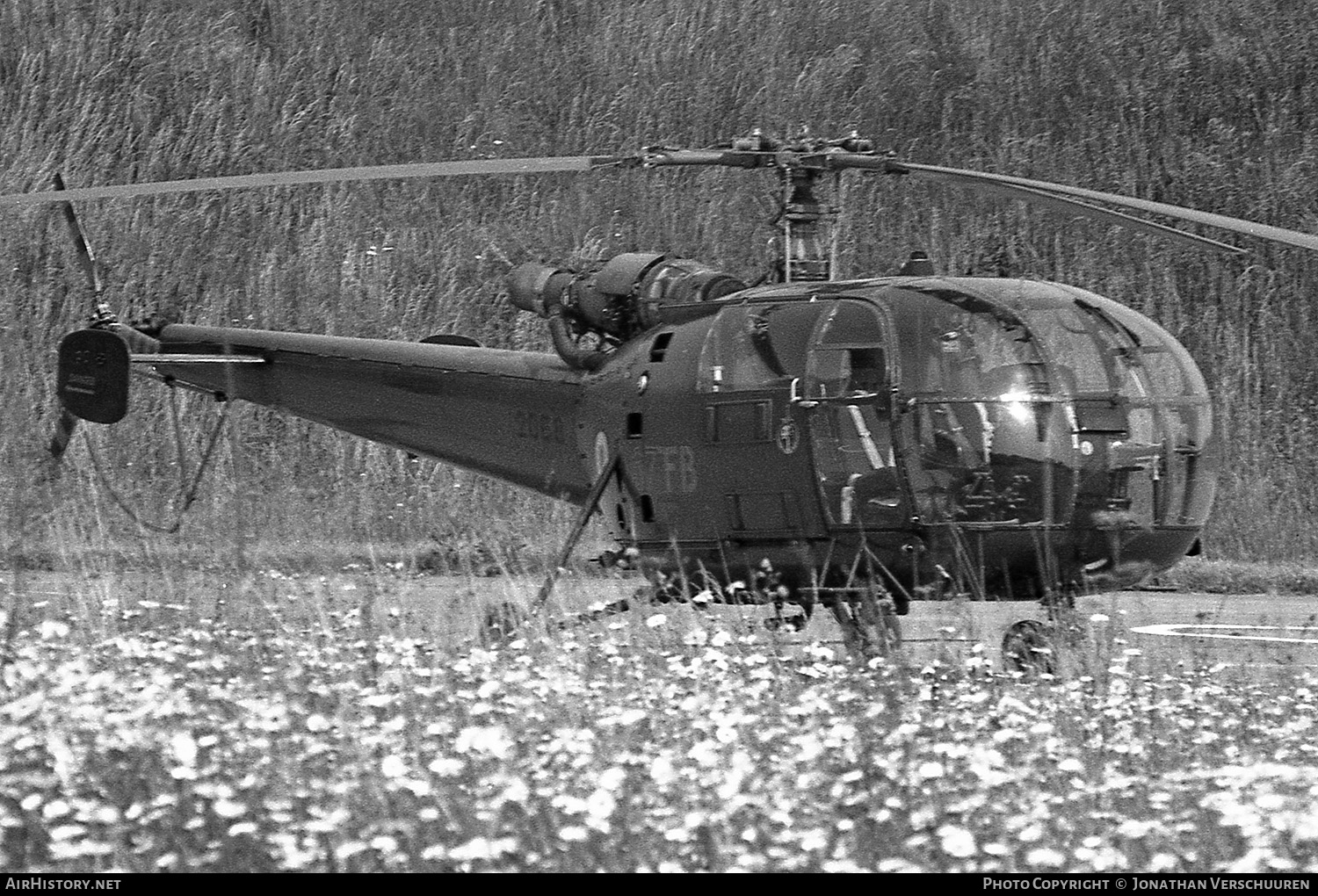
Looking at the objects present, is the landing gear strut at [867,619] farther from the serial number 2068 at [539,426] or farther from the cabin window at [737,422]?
the serial number 2068 at [539,426]

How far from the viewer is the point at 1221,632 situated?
11.1m

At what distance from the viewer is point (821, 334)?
8.37 metres

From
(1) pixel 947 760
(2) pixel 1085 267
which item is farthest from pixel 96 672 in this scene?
(2) pixel 1085 267

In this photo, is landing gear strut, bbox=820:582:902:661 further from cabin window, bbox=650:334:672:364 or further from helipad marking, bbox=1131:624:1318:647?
helipad marking, bbox=1131:624:1318:647

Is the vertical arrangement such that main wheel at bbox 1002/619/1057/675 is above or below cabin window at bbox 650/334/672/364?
below

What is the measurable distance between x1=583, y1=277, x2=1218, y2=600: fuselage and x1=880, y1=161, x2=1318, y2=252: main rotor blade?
45 cm

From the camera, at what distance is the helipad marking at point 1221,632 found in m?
10.4

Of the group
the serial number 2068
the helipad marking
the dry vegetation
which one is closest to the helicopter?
the serial number 2068

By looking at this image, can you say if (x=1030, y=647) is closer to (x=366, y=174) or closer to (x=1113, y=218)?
(x=1113, y=218)

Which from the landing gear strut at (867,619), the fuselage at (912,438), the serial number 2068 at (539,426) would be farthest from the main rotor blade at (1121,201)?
the serial number 2068 at (539,426)

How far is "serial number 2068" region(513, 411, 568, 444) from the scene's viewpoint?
33.0 ft

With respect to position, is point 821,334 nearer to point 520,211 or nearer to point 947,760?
point 947,760

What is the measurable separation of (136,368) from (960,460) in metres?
5.88

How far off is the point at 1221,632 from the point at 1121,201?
4115mm
